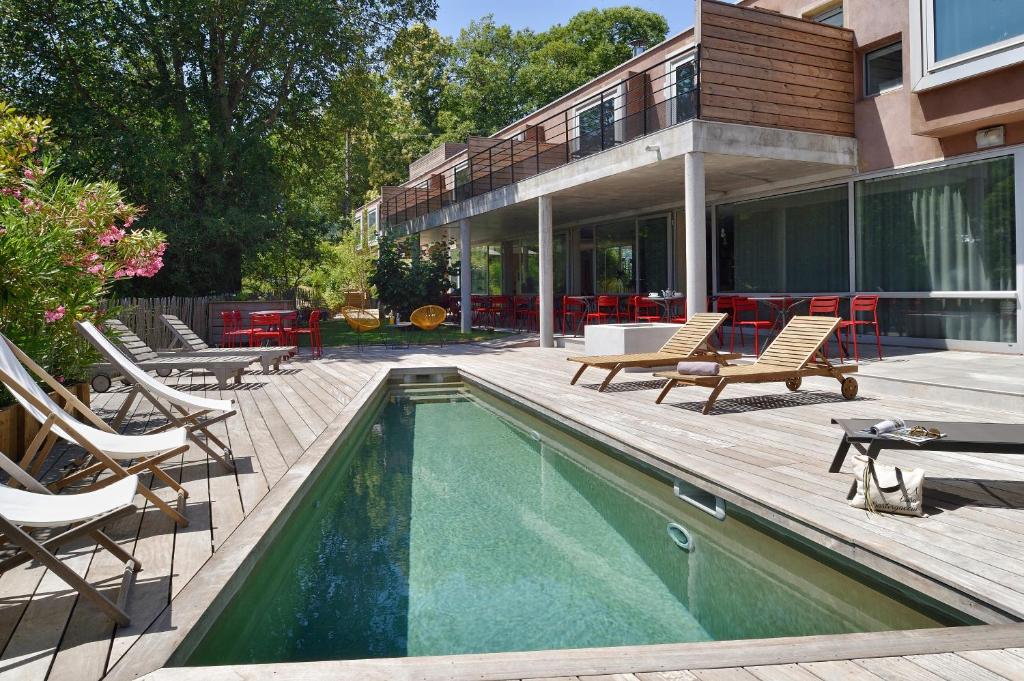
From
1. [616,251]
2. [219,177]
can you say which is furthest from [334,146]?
[616,251]

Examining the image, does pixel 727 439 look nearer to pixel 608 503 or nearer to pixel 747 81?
pixel 608 503

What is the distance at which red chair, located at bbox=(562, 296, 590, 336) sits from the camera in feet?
48.1

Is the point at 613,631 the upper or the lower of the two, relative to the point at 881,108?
lower

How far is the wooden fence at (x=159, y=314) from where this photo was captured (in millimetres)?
12242

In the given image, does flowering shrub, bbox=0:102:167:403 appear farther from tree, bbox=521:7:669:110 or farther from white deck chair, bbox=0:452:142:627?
tree, bbox=521:7:669:110

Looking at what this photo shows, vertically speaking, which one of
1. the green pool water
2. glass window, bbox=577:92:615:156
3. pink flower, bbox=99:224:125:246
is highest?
glass window, bbox=577:92:615:156

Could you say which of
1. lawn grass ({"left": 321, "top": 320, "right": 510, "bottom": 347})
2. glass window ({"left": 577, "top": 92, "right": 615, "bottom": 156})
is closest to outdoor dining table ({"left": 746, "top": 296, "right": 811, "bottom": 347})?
glass window ({"left": 577, "top": 92, "right": 615, "bottom": 156})

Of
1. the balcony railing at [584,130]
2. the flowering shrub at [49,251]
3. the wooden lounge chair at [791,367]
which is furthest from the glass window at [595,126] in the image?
the flowering shrub at [49,251]

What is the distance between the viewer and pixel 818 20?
12.0 metres

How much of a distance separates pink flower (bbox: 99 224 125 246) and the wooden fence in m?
4.22

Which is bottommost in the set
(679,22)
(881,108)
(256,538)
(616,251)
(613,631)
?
(613,631)

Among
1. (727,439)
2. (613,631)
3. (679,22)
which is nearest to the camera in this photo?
(613,631)

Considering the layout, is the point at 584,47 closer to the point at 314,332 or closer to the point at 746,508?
the point at 314,332

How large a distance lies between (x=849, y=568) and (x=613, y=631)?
115cm
